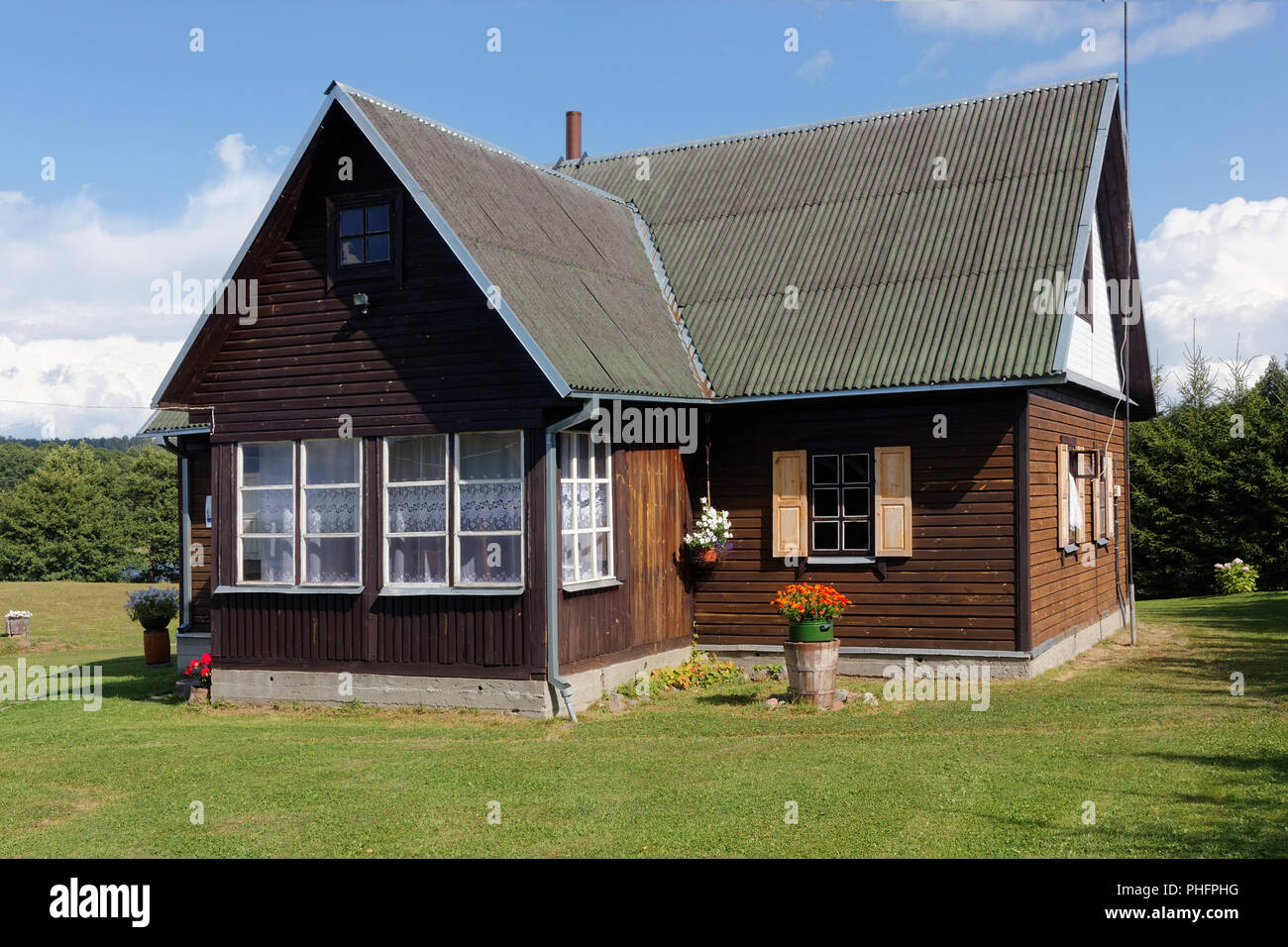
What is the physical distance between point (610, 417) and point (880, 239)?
5.34 meters

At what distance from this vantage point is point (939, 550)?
15750 mm

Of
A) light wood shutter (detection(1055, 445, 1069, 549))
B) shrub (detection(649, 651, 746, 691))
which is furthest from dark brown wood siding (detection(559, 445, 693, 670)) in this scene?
light wood shutter (detection(1055, 445, 1069, 549))

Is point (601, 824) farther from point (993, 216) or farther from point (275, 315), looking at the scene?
point (993, 216)

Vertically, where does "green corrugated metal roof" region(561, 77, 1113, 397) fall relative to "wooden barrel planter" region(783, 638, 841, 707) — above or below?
above

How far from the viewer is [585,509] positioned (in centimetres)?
1469

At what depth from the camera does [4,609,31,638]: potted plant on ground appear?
30.4 m

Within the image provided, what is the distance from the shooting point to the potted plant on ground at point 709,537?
1661cm

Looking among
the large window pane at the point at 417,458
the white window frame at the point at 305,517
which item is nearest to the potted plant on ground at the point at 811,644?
the large window pane at the point at 417,458

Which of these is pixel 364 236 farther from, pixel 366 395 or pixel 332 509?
pixel 332 509

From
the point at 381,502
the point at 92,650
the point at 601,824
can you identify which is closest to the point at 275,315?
the point at 381,502

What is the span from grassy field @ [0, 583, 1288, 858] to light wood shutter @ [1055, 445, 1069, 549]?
1.95m

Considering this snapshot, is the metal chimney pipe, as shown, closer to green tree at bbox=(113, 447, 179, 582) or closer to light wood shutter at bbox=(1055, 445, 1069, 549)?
light wood shutter at bbox=(1055, 445, 1069, 549)

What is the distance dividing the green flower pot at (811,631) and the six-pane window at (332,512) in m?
5.15

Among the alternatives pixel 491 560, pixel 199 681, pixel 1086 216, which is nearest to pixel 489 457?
pixel 491 560
